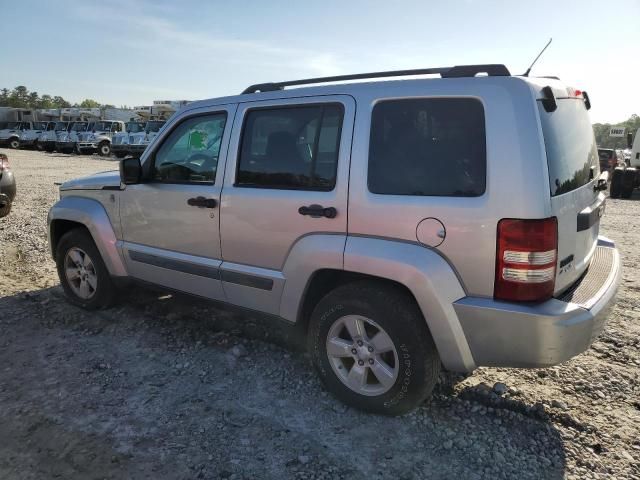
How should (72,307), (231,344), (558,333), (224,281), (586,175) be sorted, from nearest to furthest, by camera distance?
(558,333) → (586,175) → (224,281) → (231,344) → (72,307)

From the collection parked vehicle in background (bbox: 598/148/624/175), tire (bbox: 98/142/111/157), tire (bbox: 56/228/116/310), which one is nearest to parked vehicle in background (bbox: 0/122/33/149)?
tire (bbox: 98/142/111/157)

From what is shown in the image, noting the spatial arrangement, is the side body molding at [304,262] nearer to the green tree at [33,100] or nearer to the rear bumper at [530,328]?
the rear bumper at [530,328]

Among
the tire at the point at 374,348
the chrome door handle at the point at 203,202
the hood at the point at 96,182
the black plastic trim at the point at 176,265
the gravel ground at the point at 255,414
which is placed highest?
the hood at the point at 96,182

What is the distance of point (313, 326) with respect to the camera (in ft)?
10.2

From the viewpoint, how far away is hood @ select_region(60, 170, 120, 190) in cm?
420

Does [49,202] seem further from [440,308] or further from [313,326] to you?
[440,308]

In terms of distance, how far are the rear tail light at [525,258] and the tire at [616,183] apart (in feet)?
44.0

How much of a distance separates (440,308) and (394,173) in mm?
780

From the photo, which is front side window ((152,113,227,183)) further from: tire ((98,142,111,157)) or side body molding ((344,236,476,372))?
tire ((98,142,111,157))

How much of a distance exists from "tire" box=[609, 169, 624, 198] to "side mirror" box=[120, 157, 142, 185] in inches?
546

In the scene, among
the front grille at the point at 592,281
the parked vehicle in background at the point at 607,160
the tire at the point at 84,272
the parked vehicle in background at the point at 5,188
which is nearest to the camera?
the front grille at the point at 592,281

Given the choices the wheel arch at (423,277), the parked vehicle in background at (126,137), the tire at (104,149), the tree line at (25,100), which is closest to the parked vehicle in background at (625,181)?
the wheel arch at (423,277)

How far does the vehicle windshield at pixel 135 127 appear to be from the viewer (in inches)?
1016

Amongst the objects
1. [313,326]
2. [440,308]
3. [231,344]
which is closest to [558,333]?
[440,308]
